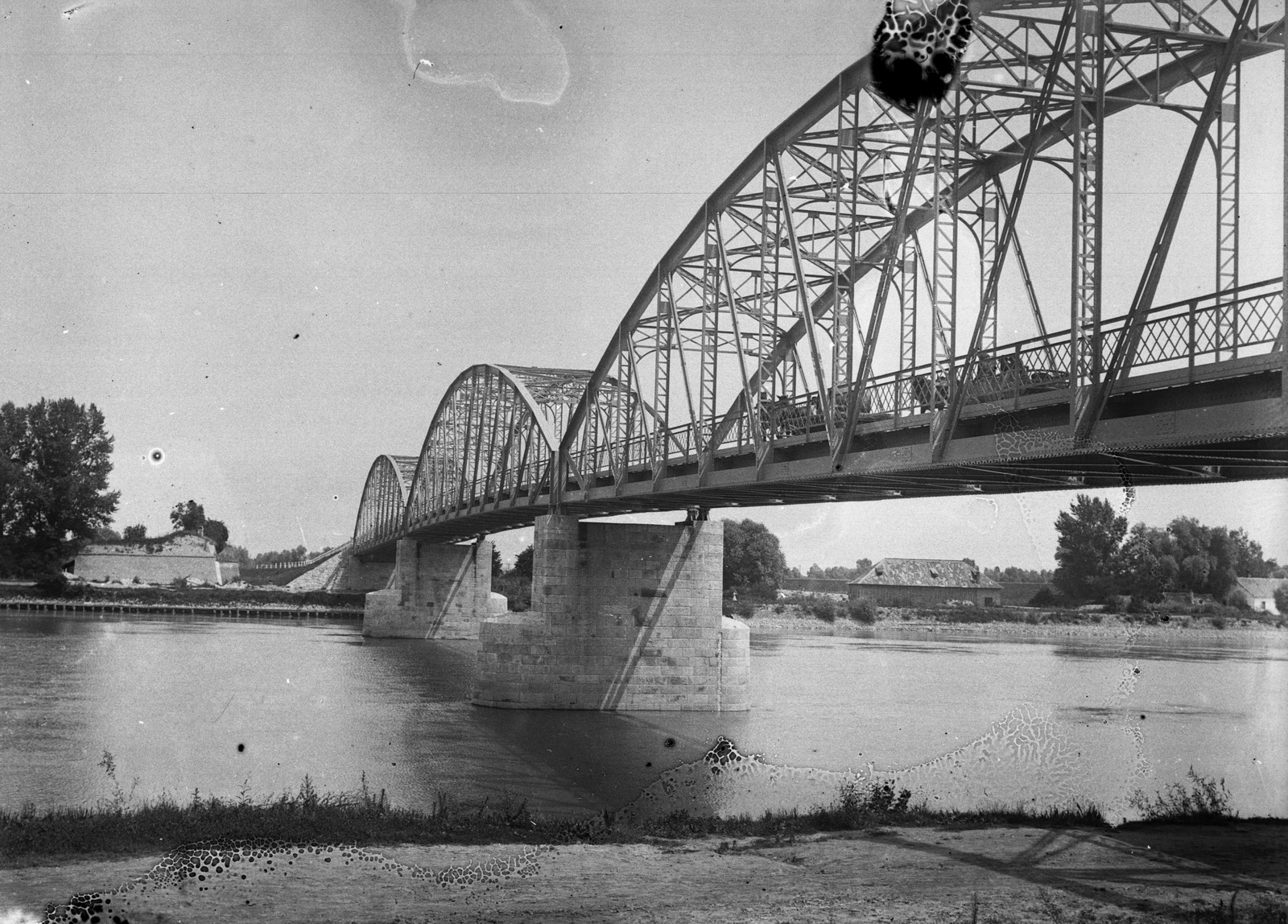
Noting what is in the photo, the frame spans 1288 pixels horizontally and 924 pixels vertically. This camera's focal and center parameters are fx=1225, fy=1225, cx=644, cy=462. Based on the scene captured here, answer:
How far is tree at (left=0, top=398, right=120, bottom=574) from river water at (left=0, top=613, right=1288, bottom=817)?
128 feet

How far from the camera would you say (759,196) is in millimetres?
32062

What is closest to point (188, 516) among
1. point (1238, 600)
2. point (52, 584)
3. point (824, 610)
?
point (52, 584)

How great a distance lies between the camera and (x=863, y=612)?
4070 inches

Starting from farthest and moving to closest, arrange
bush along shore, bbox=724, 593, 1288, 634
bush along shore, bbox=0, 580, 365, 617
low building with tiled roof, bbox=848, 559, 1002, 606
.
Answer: low building with tiled roof, bbox=848, 559, 1002, 606 < bush along shore, bbox=0, 580, 365, 617 < bush along shore, bbox=724, 593, 1288, 634

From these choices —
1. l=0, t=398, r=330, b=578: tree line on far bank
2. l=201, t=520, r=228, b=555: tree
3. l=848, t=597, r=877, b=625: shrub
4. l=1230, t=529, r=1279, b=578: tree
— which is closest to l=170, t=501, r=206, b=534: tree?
l=201, t=520, r=228, b=555: tree

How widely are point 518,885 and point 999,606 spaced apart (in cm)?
9494

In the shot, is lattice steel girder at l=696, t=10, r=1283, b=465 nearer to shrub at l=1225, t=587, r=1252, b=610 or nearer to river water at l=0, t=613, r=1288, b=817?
river water at l=0, t=613, r=1288, b=817

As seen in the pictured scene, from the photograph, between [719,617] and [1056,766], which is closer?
[1056,766]

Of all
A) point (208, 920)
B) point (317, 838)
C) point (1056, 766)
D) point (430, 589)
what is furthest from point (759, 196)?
point (430, 589)

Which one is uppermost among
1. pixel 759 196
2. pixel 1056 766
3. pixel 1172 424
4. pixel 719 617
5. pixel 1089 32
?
pixel 759 196

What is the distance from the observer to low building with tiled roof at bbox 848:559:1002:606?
108 metres

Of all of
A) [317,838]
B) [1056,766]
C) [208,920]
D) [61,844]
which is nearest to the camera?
[208,920]

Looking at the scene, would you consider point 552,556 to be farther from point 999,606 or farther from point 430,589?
point 999,606

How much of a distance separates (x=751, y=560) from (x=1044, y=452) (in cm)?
9640
